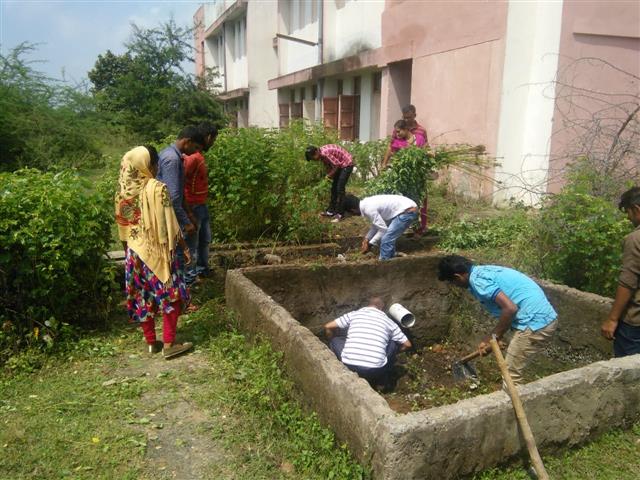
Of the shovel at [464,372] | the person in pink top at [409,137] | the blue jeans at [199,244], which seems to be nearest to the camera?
the shovel at [464,372]

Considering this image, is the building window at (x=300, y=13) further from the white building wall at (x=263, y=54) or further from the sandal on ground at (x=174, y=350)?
the sandal on ground at (x=174, y=350)

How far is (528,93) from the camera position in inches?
321

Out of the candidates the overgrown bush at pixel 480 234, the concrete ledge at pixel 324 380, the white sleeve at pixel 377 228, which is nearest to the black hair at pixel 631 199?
the concrete ledge at pixel 324 380

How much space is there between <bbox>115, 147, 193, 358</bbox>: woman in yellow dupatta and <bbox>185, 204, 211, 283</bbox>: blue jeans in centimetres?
107

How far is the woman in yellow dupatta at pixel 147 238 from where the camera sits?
12.5 feet

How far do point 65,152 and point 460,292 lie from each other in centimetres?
1332

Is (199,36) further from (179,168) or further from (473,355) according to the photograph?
(473,355)

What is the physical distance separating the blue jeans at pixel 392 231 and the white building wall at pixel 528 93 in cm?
264

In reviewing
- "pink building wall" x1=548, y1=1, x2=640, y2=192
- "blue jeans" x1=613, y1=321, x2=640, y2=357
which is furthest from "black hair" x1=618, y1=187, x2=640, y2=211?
"pink building wall" x1=548, y1=1, x2=640, y2=192

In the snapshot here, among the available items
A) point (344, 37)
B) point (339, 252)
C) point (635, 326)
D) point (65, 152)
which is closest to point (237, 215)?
point (339, 252)

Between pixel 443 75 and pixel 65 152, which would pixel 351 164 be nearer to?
pixel 443 75

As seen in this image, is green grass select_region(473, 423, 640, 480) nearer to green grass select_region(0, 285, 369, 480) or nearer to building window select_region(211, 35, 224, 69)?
green grass select_region(0, 285, 369, 480)

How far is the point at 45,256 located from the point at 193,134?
1.54 meters

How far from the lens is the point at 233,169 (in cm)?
602
